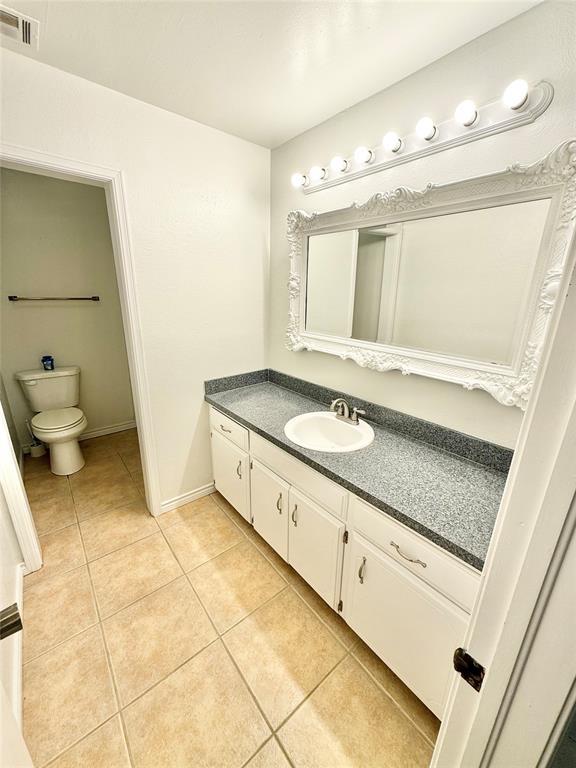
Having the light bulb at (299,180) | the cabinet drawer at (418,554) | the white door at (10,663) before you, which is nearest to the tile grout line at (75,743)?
the white door at (10,663)

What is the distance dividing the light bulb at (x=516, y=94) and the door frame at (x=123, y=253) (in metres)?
1.58

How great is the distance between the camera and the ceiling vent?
3.31 ft

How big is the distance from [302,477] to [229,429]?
645mm

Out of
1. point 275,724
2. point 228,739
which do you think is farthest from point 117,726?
point 275,724

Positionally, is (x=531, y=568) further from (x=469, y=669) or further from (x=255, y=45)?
(x=255, y=45)

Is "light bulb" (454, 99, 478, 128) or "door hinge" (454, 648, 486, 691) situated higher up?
"light bulb" (454, 99, 478, 128)

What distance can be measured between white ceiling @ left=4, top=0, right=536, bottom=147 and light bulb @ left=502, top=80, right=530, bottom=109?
224 millimetres

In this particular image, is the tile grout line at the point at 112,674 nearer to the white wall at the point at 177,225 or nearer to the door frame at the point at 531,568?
the white wall at the point at 177,225

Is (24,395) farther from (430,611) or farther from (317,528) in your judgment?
(430,611)

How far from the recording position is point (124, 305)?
1.66 m

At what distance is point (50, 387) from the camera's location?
251 cm

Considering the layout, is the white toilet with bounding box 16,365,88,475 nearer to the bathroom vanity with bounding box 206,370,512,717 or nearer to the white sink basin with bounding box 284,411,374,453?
the bathroom vanity with bounding box 206,370,512,717

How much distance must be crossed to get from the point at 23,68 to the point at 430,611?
245 centimetres

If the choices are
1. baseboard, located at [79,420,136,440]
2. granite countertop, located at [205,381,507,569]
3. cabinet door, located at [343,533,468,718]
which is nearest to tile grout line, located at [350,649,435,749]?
cabinet door, located at [343,533,468,718]
